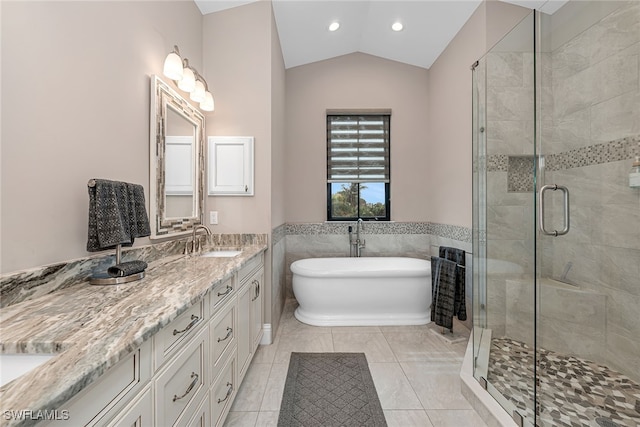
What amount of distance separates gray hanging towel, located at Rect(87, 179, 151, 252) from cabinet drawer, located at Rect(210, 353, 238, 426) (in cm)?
79

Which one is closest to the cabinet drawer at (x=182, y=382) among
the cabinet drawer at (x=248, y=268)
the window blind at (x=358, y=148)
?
the cabinet drawer at (x=248, y=268)

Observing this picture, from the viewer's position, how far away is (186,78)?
1971 mm

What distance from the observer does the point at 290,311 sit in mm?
3232

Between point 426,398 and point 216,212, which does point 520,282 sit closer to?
point 426,398

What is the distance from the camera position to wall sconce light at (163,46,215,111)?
6.02 ft

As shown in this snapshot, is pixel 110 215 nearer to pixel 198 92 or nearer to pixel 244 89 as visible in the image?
pixel 198 92

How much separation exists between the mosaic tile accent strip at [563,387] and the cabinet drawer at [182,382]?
161 cm

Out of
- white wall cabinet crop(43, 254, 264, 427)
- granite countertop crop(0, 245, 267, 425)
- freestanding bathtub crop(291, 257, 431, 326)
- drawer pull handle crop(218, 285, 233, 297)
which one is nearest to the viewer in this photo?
granite countertop crop(0, 245, 267, 425)

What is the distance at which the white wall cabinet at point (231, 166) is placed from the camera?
250 cm

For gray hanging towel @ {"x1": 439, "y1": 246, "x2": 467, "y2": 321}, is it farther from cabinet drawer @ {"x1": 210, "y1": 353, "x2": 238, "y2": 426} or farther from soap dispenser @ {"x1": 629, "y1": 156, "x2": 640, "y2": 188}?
cabinet drawer @ {"x1": 210, "y1": 353, "x2": 238, "y2": 426}

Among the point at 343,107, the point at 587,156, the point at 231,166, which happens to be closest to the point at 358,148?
the point at 343,107

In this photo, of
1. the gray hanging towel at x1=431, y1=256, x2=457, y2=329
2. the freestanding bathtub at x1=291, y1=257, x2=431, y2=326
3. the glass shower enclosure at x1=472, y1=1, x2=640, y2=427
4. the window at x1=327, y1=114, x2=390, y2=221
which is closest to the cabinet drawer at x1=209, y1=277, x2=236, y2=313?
the freestanding bathtub at x1=291, y1=257, x2=431, y2=326

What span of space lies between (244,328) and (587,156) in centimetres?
266

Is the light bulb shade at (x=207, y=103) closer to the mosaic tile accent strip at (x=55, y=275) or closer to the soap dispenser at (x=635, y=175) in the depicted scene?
the mosaic tile accent strip at (x=55, y=275)
